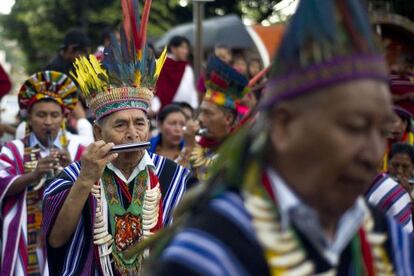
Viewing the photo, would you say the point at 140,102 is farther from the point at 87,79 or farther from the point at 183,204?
the point at 183,204

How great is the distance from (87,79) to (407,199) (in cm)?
199

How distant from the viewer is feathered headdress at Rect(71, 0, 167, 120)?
5.86m

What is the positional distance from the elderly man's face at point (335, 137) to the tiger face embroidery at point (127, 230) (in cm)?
281

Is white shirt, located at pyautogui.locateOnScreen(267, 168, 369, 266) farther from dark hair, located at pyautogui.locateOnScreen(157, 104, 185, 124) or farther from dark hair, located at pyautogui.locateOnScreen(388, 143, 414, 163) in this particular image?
dark hair, located at pyautogui.locateOnScreen(157, 104, 185, 124)

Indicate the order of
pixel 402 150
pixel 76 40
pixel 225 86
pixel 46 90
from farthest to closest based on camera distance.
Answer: pixel 76 40 → pixel 225 86 → pixel 46 90 → pixel 402 150

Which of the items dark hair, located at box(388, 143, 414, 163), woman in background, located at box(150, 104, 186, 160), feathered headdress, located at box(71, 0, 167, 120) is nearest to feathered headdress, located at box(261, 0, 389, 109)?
feathered headdress, located at box(71, 0, 167, 120)

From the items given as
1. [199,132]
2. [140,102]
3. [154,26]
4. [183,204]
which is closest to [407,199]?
[140,102]

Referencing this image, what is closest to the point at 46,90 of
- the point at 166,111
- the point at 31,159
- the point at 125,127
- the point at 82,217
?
the point at 31,159

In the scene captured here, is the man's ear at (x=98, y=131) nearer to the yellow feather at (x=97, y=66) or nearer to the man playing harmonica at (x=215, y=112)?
the yellow feather at (x=97, y=66)

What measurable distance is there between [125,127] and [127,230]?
61 cm

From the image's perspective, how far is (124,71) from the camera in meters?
5.89

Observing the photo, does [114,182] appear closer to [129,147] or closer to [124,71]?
[129,147]

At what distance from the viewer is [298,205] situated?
2.74m

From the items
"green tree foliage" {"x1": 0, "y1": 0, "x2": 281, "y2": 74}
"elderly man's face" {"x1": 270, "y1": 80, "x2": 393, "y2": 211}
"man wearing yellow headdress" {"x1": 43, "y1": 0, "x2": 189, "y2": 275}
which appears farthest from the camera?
"green tree foliage" {"x1": 0, "y1": 0, "x2": 281, "y2": 74}
